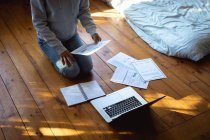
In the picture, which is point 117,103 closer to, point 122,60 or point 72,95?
point 72,95

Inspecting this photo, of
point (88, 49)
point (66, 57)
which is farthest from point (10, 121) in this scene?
point (88, 49)

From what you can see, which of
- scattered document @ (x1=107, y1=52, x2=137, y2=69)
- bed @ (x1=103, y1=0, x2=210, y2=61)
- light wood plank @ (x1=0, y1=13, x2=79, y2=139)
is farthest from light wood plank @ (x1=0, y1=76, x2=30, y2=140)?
bed @ (x1=103, y1=0, x2=210, y2=61)

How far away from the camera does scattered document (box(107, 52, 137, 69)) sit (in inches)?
81.1

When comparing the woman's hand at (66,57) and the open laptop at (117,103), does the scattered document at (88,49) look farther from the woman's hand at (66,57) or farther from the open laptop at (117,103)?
the open laptop at (117,103)

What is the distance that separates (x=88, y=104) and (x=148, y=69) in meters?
0.56

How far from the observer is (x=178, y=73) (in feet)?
6.55

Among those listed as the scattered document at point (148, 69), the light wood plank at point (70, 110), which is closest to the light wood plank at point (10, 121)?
the light wood plank at point (70, 110)

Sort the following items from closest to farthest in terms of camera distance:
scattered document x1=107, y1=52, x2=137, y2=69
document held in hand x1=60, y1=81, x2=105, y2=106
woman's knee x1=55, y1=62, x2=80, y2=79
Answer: document held in hand x1=60, y1=81, x2=105, y2=106
woman's knee x1=55, y1=62, x2=80, y2=79
scattered document x1=107, y1=52, x2=137, y2=69

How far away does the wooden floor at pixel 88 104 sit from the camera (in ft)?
5.17

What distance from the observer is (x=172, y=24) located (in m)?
2.31

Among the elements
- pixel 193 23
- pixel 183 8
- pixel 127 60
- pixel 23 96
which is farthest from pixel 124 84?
pixel 183 8

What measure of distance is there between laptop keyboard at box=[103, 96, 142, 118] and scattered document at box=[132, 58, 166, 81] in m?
0.27

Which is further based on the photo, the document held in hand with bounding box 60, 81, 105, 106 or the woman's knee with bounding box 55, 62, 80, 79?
the woman's knee with bounding box 55, 62, 80, 79

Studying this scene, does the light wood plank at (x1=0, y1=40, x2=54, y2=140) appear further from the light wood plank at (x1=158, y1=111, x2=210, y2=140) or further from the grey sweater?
the light wood plank at (x1=158, y1=111, x2=210, y2=140)
